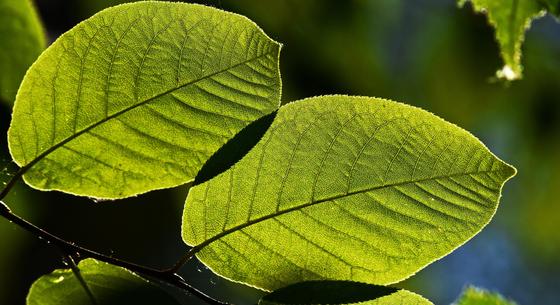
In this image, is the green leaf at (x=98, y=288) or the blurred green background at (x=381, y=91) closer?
the green leaf at (x=98, y=288)

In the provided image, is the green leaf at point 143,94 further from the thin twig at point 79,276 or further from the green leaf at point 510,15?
the green leaf at point 510,15

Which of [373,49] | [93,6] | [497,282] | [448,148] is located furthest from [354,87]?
[497,282]

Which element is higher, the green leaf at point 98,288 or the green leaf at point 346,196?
the green leaf at point 346,196

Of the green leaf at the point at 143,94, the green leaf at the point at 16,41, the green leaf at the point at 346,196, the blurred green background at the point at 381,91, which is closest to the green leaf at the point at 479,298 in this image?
the green leaf at the point at 346,196

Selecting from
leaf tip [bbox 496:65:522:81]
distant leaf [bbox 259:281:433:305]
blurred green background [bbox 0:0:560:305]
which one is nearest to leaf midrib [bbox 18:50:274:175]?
distant leaf [bbox 259:281:433:305]

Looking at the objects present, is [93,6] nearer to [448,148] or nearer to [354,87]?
[354,87]

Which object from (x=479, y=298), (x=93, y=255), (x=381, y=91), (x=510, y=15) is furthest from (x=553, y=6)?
(x=381, y=91)

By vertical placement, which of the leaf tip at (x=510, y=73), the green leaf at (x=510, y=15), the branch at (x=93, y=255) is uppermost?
the green leaf at (x=510, y=15)
